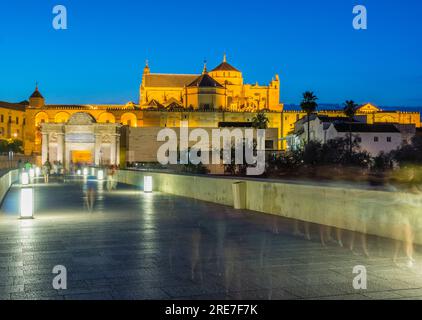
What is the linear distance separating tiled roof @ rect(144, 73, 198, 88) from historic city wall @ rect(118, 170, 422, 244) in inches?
4768

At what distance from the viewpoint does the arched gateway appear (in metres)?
79.4

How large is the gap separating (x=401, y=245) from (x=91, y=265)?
207 inches

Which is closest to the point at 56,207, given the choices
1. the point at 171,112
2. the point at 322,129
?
the point at 322,129

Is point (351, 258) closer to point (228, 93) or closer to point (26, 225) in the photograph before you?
point (26, 225)

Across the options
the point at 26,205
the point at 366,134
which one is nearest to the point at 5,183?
the point at 26,205

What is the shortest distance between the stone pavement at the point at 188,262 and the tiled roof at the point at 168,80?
12676 cm

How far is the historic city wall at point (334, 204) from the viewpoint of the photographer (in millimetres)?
10336

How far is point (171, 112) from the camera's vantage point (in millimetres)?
121312

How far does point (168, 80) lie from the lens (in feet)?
460

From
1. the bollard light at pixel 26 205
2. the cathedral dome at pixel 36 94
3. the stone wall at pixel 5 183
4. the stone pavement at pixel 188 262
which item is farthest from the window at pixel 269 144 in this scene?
the bollard light at pixel 26 205

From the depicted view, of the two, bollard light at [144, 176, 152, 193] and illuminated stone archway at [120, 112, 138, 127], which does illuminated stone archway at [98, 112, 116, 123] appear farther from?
bollard light at [144, 176, 152, 193]

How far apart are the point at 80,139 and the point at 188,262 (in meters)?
75.6

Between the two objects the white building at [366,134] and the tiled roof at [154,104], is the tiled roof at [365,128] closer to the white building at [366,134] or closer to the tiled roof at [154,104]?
the white building at [366,134]

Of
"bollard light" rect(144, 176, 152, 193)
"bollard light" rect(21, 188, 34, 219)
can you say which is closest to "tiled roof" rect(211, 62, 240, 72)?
"bollard light" rect(144, 176, 152, 193)
